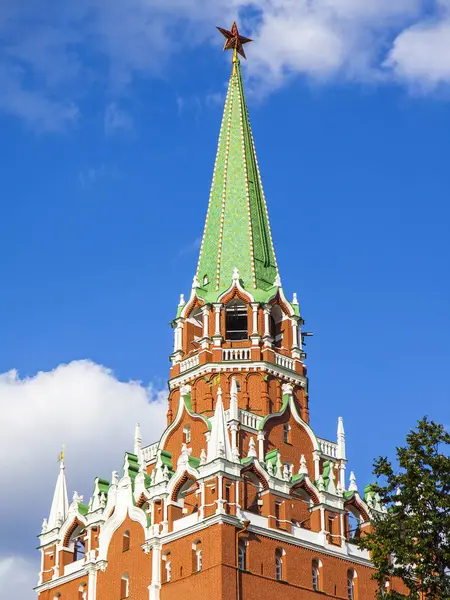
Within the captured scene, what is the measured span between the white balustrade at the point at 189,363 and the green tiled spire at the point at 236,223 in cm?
379

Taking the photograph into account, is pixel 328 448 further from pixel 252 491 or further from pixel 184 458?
pixel 184 458

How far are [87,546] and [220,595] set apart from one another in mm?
12677

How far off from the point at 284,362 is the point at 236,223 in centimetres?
963

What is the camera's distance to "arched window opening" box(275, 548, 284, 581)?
65812 millimetres

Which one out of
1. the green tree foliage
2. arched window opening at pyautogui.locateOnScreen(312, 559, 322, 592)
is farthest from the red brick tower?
the green tree foliage

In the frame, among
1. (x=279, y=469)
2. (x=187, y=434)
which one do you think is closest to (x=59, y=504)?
(x=187, y=434)

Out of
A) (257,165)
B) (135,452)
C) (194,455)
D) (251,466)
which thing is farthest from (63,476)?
(257,165)

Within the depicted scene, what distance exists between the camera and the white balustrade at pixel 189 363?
246 ft

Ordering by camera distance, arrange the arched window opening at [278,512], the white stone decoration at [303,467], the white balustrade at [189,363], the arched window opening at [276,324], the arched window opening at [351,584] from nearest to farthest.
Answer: the arched window opening at [278,512] < the arched window opening at [351,584] < the white stone decoration at [303,467] < the white balustrade at [189,363] < the arched window opening at [276,324]

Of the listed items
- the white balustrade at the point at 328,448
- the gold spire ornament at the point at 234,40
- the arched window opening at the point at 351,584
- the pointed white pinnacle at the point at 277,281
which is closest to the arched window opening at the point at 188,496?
the white balustrade at the point at 328,448

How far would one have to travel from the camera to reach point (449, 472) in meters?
52.4

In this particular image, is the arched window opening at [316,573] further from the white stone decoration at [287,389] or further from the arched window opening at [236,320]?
the arched window opening at [236,320]

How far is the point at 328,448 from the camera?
74375 mm

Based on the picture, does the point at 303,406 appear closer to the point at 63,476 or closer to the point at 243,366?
the point at 243,366
